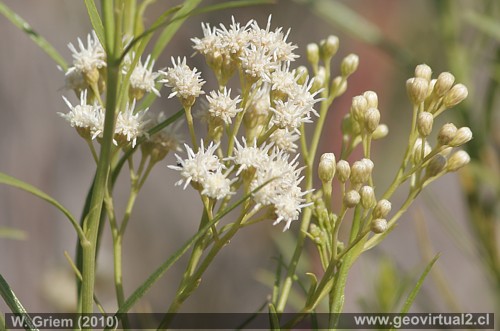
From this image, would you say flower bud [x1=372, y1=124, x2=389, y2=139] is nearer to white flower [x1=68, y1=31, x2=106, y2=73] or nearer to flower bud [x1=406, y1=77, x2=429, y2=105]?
flower bud [x1=406, y1=77, x2=429, y2=105]

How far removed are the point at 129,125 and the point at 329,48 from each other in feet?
0.71

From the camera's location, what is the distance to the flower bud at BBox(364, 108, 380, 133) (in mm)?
515

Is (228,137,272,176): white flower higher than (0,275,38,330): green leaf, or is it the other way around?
(228,137,272,176): white flower

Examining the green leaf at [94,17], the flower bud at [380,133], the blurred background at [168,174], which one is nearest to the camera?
the green leaf at [94,17]

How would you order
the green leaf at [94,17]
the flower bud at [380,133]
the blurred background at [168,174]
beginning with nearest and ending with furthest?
the green leaf at [94,17] < the flower bud at [380,133] < the blurred background at [168,174]

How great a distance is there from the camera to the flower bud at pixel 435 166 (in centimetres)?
52

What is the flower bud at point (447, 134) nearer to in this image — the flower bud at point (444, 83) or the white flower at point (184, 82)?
the flower bud at point (444, 83)

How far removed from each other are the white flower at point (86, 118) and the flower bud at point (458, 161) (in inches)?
10.7

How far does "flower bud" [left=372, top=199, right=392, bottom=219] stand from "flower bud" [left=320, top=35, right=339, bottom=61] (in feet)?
0.62

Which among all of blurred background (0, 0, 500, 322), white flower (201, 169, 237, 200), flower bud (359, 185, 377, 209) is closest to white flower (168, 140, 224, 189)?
white flower (201, 169, 237, 200)

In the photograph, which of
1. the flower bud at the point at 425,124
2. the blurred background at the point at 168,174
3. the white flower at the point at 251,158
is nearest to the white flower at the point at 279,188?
the white flower at the point at 251,158

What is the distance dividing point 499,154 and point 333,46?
2.47ft

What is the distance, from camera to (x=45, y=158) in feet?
8.09

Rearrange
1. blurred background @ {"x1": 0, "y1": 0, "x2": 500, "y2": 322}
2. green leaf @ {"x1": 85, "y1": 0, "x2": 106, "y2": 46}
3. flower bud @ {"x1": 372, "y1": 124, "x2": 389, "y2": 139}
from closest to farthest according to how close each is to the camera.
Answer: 1. green leaf @ {"x1": 85, "y1": 0, "x2": 106, "y2": 46}
2. flower bud @ {"x1": 372, "y1": 124, "x2": 389, "y2": 139}
3. blurred background @ {"x1": 0, "y1": 0, "x2": 500, "y2": 322}
